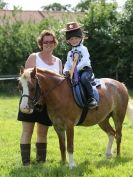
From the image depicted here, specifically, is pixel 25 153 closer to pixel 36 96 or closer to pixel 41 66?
pixel 36 96

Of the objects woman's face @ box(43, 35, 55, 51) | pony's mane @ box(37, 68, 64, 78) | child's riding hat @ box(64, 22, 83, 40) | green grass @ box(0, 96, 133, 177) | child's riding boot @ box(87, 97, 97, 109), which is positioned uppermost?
child's riding hat @ box(64, 22, 83, 40)

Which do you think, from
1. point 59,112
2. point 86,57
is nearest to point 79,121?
point 59,112

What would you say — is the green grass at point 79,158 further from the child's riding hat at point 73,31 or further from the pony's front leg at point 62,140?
the child's riding hat at point 73,31

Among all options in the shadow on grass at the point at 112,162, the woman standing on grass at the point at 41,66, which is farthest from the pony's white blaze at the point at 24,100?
the shadow on grass at the point at 112,162

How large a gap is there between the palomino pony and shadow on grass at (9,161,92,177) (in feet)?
0.60

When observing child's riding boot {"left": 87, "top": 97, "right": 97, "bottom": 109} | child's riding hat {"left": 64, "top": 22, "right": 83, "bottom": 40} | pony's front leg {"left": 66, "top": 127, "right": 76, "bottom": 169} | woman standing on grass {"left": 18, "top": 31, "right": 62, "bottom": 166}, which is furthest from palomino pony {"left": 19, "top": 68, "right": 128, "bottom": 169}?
child's riding hat {"left": 64, "top": 22, "right": 83, "bottom": 40}

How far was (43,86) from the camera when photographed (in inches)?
271

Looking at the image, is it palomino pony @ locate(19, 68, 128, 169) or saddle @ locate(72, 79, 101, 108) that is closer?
palomino pony @ locate(19, 68, 128, 169)

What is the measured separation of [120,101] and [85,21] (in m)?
18.1

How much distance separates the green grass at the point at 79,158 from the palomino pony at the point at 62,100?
0.31m

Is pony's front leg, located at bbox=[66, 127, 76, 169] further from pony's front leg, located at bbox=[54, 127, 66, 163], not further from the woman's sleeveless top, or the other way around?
the woman's sleeveless top

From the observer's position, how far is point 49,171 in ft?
A: 21.8

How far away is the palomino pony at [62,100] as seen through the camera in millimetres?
6527

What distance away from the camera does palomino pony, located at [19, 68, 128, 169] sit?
6527 millimetres
